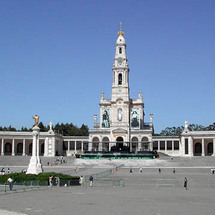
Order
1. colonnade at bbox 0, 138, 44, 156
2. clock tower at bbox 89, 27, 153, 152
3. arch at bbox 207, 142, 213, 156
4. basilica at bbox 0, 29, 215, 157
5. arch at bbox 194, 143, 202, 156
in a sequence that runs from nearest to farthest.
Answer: basilica at bbox 0, 29, 215, 157 → clock tower at bbox 89, 27, 153, 152 → arch at bbox 207, 142, 213, 156 → arch at bbox 194, 143, 202, 156 → colonnade at bbox 0, 138, 44, 156

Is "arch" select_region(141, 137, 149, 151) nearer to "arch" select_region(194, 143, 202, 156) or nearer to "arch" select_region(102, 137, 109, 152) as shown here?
"arch" select_region(102, 137, 109, 152)

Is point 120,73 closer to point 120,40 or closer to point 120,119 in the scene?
point 120,40

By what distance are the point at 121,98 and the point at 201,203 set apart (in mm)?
74554

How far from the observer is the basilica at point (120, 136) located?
306 ft

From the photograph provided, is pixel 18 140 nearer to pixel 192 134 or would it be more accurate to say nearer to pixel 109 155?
pixel 109 155

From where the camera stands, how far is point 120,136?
311 feet

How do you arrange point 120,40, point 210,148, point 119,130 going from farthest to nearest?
point 120,40 → point 210,148 → point 119,130

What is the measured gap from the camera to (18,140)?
10162 cm

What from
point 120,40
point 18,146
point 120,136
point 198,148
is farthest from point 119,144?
point 18,146

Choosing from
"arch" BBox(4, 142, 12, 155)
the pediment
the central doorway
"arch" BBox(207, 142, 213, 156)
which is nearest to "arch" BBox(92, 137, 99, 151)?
the pediment

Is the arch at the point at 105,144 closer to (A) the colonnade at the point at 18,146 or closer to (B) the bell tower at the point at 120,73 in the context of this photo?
(B) the bell tower at the point at 120,73

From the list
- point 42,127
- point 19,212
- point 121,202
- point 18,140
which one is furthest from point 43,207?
point 42,127

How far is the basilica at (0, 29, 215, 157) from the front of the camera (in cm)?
9319

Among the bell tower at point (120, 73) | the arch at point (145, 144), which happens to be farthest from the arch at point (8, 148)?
the arch at point (145, 144)
